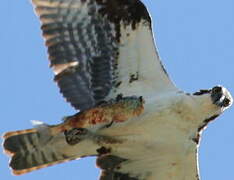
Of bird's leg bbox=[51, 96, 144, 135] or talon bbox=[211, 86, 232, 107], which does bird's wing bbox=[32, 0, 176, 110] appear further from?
talon bbox=[211, 86, 232, 107]

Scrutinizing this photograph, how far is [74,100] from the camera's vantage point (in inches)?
304

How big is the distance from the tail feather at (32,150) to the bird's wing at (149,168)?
1.34 ft

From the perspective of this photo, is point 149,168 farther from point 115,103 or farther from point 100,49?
point 100,49

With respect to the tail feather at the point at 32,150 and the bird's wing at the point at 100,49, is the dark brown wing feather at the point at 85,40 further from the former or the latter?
the tail feather at the point at 32,150

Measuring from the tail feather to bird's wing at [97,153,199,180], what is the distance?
0.41 metres

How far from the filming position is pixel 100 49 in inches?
309

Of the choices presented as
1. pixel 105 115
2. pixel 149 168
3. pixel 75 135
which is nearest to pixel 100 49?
pixel 105 115

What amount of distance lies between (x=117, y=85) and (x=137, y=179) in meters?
1.14

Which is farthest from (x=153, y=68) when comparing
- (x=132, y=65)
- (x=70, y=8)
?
(x=70, y=8)

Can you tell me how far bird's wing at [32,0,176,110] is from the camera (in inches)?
299

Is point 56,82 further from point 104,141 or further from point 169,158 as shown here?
point 169,158

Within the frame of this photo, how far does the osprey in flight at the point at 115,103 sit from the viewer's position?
7.22 meters

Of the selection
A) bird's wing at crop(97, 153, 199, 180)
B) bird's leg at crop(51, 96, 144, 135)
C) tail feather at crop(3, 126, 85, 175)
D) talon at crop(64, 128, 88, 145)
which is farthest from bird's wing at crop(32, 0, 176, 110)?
bird's wing at crop(97, 153, 199, 180)

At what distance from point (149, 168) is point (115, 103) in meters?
0.95
